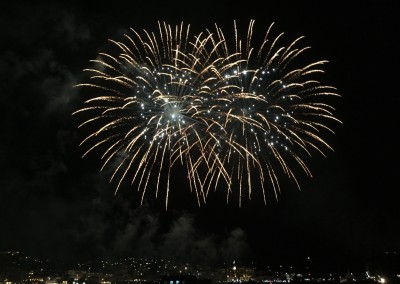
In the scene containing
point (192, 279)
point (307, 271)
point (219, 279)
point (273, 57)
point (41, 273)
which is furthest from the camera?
point (41, 273)

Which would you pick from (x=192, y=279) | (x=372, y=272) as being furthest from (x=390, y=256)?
(x=192, y=279)

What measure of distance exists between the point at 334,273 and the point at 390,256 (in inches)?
932

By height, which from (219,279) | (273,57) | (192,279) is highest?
(219,279)

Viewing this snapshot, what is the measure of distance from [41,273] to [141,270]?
34256mm

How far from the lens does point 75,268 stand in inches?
5910

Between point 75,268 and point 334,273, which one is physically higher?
point 75,268

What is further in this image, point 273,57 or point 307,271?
point 307,271

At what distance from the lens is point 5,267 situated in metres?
130

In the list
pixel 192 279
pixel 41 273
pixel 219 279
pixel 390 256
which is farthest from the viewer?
pixel 41 273

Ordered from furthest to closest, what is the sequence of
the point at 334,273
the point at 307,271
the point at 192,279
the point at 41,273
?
the point at 41,273 → the point at 307,271 → the point at 334,273 → the point at 192,279

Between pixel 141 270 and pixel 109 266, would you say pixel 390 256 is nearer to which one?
pixel 141 270

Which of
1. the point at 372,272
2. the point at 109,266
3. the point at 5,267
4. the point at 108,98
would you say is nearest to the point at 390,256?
the point at 372,272

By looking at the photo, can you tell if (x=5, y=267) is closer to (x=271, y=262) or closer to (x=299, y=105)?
(x=271, y=262)

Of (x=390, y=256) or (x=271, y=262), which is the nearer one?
(x=390, y=256)
